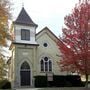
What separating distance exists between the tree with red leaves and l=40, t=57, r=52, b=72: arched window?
64.2 feet

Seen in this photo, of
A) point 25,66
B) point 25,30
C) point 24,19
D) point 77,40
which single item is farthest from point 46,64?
point 77,40

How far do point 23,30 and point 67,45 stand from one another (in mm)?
21008

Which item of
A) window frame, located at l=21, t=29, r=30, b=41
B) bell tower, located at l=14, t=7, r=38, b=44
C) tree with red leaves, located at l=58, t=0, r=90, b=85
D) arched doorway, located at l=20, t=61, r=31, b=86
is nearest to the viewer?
tree with red leaves, located at l=58, t=0, r=90, b=85

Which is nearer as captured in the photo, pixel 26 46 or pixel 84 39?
pixel 84 39

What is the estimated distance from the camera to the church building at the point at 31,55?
→ 49500 mm

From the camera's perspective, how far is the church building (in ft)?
162

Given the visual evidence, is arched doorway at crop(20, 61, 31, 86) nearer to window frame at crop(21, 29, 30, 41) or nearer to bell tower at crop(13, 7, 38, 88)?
bell tower at crop(13, 7, 38, 88)

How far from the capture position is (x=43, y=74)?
51281 mm

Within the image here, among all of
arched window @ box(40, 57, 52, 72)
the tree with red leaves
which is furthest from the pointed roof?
the tree with red leaves

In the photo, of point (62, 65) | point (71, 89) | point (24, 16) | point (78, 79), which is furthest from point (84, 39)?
point (24, 16)

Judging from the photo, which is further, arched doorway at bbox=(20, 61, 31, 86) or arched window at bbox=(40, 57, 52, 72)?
arched window at bbox=(40, 57, 52, 72)

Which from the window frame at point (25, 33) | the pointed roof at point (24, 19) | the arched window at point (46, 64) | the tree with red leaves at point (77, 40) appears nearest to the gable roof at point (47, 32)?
the pointed roof at point (24, 19)

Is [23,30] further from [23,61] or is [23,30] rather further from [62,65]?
[62,65]

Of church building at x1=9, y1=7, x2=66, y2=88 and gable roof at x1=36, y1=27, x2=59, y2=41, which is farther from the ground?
gable roof at x1=36, y1=27, x2=59, y2=41
